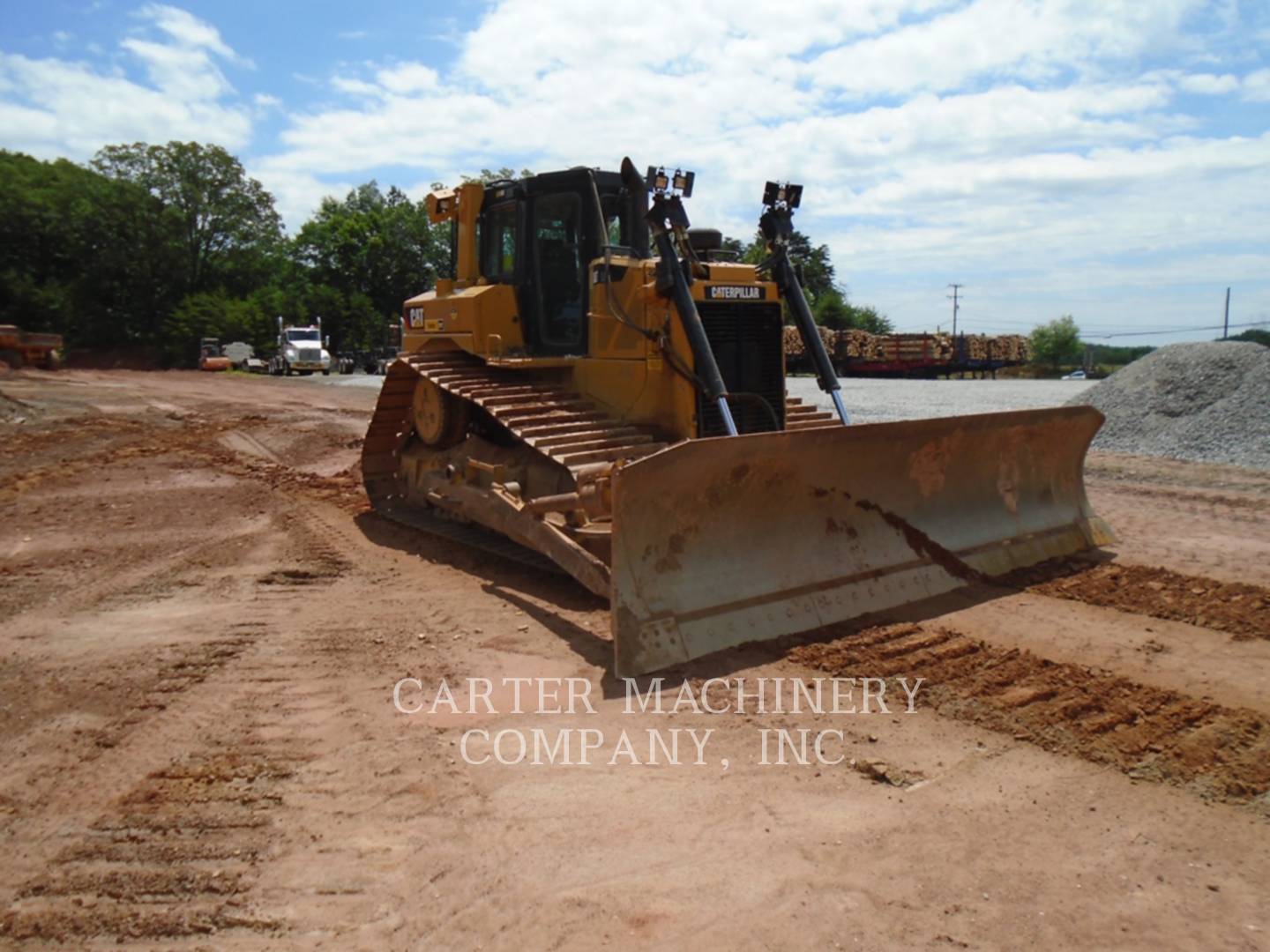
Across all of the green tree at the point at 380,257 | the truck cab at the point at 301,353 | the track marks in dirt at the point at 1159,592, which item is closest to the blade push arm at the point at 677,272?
the track marks in dirt at the point at 1159,592

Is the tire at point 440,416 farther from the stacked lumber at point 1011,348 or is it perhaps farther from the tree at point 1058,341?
the tree at point 1058,341

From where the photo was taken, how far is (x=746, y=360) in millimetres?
6910

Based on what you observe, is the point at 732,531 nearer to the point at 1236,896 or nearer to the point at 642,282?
the point at 642,282

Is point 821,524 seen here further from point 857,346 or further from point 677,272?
point 857,346

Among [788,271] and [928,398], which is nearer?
[788,271]

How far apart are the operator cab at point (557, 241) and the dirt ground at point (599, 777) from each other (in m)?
2.01

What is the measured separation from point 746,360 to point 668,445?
855 millimetres

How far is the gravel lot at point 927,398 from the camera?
52.6 ft

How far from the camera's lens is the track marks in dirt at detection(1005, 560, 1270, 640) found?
5309mm

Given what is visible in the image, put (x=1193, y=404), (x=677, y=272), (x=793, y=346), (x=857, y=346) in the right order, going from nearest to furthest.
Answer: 1. (x=677, y=272)
2. (x=1193, y=404)
3. (x=793, y=346)
4. (x=857, y=346)

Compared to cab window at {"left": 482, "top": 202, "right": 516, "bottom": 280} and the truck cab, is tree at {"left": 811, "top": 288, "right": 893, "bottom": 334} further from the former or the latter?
cab window at {"left": 482, "top": 202, "right": 516, "bottom": 280}

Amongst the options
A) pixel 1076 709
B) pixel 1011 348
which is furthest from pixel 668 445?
pixel 1011 348

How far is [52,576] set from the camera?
257 inches

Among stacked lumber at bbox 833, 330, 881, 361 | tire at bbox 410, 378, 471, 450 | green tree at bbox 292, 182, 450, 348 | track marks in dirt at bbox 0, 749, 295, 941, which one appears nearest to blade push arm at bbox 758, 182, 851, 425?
tire at bbox 410, 378, 471, 450
